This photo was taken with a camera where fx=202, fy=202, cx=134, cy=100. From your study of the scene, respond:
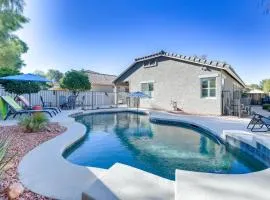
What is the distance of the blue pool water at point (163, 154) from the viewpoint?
19.4ft

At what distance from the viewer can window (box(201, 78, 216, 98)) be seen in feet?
51.9

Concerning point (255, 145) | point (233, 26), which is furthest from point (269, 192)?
point (233, 26)

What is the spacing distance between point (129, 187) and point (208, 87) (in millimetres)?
14440

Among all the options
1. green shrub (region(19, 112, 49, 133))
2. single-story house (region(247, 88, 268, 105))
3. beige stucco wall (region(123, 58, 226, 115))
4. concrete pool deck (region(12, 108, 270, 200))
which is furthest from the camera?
single-story house (region(247, 88, 268, 105))

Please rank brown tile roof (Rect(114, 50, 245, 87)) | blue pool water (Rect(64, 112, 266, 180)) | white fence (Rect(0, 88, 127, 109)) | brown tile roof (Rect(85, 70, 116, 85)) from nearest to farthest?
blue pool water (Rect(64, 112, 266, 180)) → brown tile roof (Rect(114, 50, 245, 87)) → white fence (Rect(0, 88, 127, 109)) → brown tile roof (Rect(85, 70, 116, 85))

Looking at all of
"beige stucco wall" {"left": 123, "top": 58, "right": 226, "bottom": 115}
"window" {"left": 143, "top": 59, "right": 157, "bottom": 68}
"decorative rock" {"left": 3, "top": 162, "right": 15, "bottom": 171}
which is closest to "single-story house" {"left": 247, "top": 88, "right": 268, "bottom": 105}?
"beige stucco wall" {"left": 123, "top": 58, "right": 226, "bottom": 115}

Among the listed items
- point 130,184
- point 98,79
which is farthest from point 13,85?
point 98,79

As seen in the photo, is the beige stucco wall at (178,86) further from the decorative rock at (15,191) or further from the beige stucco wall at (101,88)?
the decorative rock at (15,191)

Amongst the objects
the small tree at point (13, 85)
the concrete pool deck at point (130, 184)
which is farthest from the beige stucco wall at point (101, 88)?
the concrete pool deck at point (130, 184)

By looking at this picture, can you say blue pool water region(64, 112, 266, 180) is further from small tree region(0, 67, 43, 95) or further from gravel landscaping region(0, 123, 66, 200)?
small tree region(0, 67, 43, 95)

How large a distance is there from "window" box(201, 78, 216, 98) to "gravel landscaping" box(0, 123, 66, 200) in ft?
38.5

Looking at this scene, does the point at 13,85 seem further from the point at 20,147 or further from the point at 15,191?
the point at 15,191

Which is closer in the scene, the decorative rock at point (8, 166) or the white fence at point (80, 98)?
the decorative rock at point (8, 166)

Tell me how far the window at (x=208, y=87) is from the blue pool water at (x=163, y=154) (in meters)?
6.78
